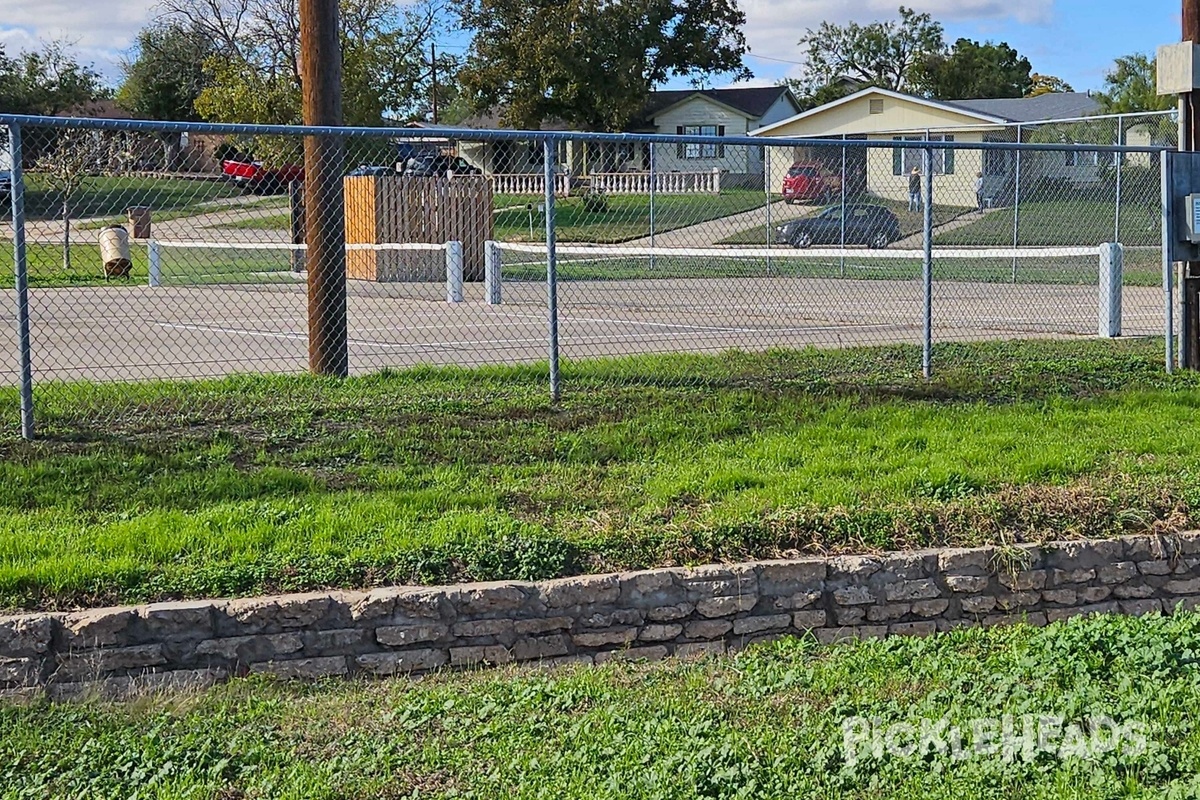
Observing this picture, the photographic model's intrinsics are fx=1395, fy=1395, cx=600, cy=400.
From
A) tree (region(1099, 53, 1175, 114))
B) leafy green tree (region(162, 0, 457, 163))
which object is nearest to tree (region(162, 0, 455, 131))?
leafy green tree (region(162, 0, 457, 163))

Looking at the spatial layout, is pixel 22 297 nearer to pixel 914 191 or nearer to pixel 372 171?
pixel 372 171

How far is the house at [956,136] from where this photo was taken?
2500 cm

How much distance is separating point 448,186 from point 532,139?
13389 millimetres

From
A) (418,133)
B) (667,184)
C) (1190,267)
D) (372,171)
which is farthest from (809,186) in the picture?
(418,133)

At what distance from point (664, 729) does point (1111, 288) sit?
34.6ft

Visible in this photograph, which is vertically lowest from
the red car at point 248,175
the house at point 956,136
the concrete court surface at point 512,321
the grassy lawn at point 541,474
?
the grassy lawn at point 541,474

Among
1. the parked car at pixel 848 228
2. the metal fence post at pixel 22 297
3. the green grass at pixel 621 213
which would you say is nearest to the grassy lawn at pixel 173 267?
the green grass at pixel 621 213

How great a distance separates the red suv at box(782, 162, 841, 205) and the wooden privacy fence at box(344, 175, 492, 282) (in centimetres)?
497

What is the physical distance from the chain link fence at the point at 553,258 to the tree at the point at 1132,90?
13.2 m

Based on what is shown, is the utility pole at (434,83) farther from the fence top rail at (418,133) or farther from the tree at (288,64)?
the fence top rail at (418,133)

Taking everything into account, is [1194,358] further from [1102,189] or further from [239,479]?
[1102,189]

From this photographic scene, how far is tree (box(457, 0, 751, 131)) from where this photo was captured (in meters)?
45.8

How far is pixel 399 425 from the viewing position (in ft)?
27.8

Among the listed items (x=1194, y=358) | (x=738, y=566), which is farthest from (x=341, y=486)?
(x=1194, y=358)
